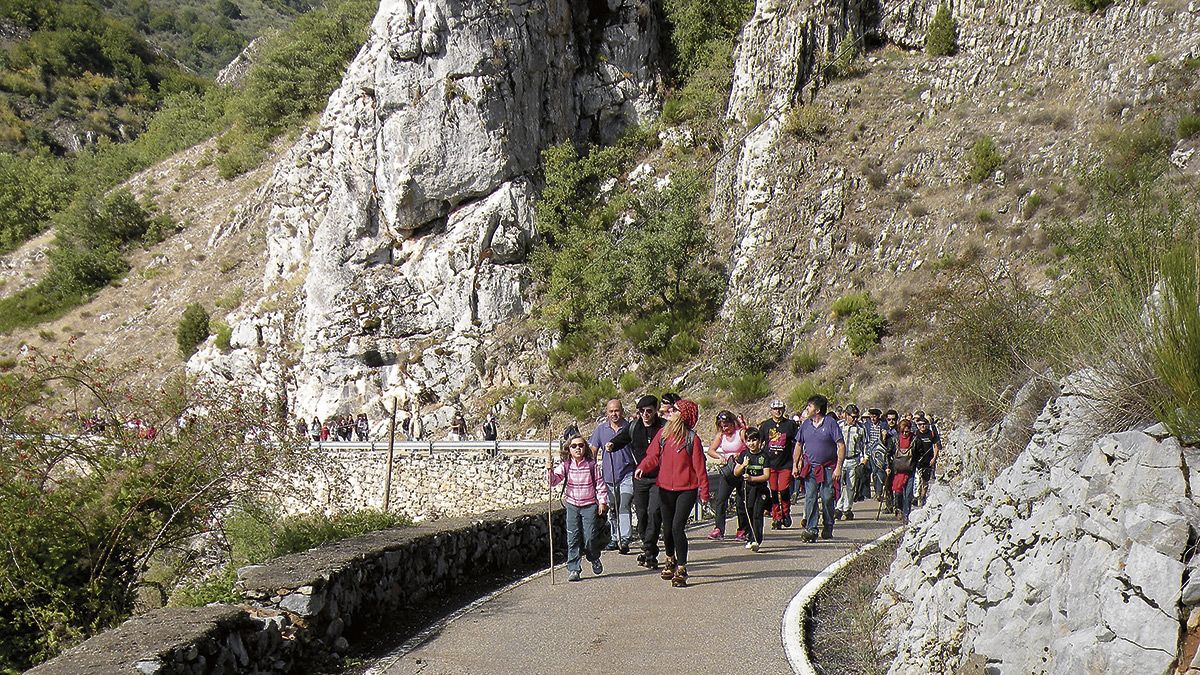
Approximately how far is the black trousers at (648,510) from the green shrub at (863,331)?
15.5m

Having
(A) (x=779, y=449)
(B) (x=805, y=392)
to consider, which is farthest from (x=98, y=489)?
(B) (x=805, y=392)

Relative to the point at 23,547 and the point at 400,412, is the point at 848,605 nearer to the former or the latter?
the point at 23,547

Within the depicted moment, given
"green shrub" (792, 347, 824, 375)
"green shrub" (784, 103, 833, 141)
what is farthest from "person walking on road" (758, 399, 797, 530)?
"green shrub" (784, 103, 833, 141)

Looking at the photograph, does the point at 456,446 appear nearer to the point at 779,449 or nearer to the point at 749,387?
the point at 749,387

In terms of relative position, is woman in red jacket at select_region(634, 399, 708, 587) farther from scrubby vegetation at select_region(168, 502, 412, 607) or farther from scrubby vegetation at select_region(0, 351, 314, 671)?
scrubby vegetation at select_region(0, 351, 314, 671)

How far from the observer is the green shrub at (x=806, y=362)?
75.9 feet

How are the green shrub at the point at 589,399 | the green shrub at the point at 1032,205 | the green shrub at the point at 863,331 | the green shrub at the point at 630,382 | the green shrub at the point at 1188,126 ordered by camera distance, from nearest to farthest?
the green shrub at the point at 1188,126 → the green shrub at the point at 1032,205 → the green shrub at the point at 863,331 → the green shrub at the point at 589,399 → the green shrub at the point at 630,382

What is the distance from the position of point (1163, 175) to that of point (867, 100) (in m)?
11.9

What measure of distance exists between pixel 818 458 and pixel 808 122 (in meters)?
20.5

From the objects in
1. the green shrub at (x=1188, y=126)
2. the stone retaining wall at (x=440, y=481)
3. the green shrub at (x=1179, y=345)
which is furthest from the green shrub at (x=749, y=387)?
the green shrub at (x=1179, y=345)

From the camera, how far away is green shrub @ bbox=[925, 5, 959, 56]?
2866cm

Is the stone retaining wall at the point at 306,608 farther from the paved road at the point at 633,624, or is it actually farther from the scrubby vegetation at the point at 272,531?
the scrubby vegetation at the point at 272,531

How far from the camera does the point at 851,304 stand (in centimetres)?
2347

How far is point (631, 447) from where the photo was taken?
8.60 meters
